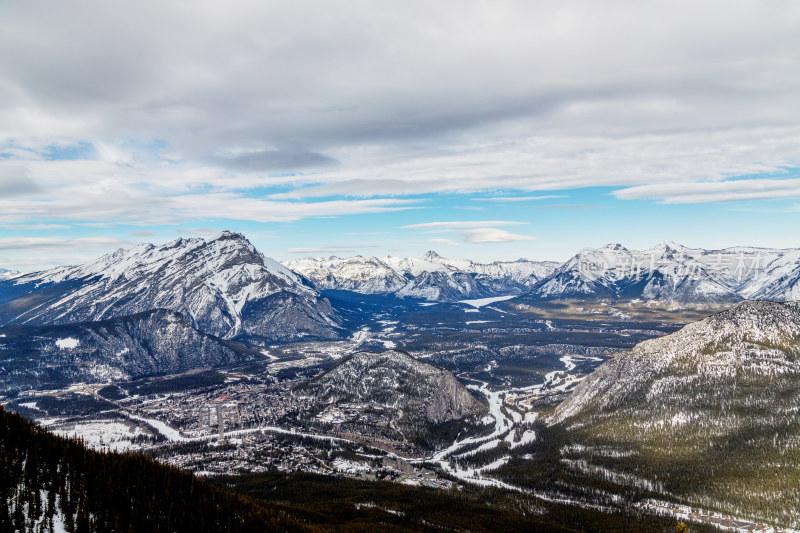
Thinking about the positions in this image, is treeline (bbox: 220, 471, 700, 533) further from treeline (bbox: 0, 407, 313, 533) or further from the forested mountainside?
treeline (bbox: 0, 407, 313, 533)

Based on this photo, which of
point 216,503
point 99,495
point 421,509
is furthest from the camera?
point 421,509

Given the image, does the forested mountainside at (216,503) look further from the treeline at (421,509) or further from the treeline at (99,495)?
the treeline at (421,509)

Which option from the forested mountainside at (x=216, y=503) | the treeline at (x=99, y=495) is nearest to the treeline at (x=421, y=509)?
the forested mountainside at (x=216, y=503)

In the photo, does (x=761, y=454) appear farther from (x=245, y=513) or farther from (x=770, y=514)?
(x=245, y=513)

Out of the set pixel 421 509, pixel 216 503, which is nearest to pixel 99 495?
pixel 216 503

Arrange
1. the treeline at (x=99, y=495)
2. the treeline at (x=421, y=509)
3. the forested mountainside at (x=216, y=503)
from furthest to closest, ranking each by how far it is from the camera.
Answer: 1. the treeline at (x=421, y=509)
2. the forested mountainside at (x=216, y=503)
3. the treeline at (x=99, y=495)

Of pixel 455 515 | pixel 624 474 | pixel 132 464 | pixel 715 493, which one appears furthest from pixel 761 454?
pixel 132 464

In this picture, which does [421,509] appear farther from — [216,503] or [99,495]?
[99,495]

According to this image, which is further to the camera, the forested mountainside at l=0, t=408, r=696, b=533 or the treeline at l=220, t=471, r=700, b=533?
the treeline at l=220, t=471, r=700, b=533

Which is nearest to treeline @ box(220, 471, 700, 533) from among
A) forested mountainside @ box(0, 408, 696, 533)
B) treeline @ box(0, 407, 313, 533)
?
forested mountainside @ box(0, 408, 696, 533)
